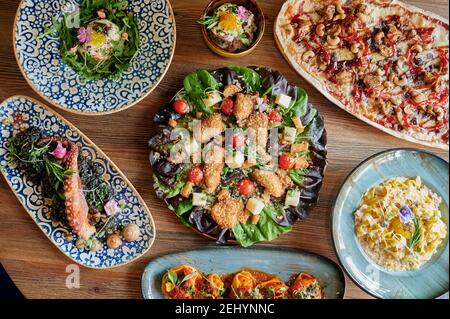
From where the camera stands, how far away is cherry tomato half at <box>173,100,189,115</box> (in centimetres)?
360

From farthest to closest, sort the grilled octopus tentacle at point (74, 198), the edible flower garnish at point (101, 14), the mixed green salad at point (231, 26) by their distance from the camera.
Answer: the edible flower garnish at point (101, 14) < the mixed green salad at point (231, 26) < the grilled octopus tentacle at point (74, 198)

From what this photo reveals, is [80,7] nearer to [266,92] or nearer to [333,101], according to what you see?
[266,92]

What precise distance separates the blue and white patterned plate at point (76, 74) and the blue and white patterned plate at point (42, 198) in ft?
0.63

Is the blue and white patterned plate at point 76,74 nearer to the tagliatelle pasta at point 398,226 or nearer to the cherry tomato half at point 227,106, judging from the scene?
the cherry tomato half at point 227,106

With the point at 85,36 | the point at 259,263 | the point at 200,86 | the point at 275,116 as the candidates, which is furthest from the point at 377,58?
the point at 85,36

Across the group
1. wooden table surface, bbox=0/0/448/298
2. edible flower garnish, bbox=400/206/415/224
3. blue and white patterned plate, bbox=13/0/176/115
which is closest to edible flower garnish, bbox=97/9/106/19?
blue and white patterned plate, bbox=13/0/176/115

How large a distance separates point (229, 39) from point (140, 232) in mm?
1762

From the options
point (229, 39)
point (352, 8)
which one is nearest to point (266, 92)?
point (229, 39)

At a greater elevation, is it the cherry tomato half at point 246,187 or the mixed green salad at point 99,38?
the mixed green salad at point 99,38

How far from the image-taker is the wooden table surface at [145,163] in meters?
3.69

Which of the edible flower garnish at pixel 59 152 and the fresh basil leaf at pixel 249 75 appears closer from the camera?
the edible flower garnish at pixel 59 152

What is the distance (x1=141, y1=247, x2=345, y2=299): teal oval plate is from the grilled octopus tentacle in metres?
0.66

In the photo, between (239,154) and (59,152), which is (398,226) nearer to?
(239,154)

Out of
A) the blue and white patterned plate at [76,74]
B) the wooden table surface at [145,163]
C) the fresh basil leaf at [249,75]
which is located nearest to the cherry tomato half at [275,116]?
the fresh basil leaf at [249,75]
